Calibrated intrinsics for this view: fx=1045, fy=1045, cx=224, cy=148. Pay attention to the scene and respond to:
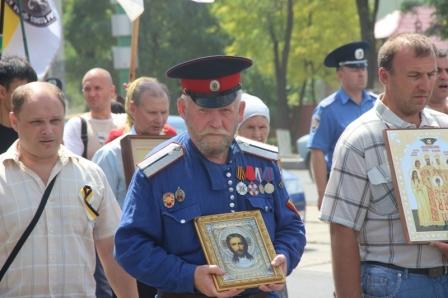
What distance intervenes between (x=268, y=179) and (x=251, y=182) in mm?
102

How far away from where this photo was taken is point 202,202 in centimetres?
418

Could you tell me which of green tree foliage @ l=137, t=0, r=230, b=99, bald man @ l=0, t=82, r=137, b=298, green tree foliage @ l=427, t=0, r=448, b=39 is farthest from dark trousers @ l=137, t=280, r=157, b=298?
green tree foliage @ l=137, t=0, r=230, b=99

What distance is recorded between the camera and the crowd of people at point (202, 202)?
13.6ft

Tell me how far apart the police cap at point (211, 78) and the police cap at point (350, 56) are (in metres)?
4.85

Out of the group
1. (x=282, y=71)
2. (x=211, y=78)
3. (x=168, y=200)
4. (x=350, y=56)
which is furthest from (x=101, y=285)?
(x=282, y=71)

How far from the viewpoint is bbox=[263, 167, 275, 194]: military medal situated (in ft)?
14.3

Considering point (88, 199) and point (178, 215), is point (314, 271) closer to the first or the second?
point (88, 199)

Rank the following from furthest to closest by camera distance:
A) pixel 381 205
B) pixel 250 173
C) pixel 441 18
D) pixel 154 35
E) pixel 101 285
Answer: pixel 154 35 → pixel 441 18 → pixel 101 285 → pixel 381 205 → pixel 250 173

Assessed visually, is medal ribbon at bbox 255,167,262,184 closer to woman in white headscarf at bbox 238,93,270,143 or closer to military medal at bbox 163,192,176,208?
military medal at bbox 163,192,176,208

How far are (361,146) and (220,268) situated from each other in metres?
1.17

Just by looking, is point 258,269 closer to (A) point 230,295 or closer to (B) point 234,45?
(A) point 230,295

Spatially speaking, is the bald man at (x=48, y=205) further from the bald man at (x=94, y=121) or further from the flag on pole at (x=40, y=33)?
the flag on pole at (x=40, y=33)

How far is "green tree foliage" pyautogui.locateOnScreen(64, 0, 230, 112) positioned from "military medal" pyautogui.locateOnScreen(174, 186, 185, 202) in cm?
3900

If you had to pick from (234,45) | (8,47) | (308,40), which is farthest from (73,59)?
(8,47)
